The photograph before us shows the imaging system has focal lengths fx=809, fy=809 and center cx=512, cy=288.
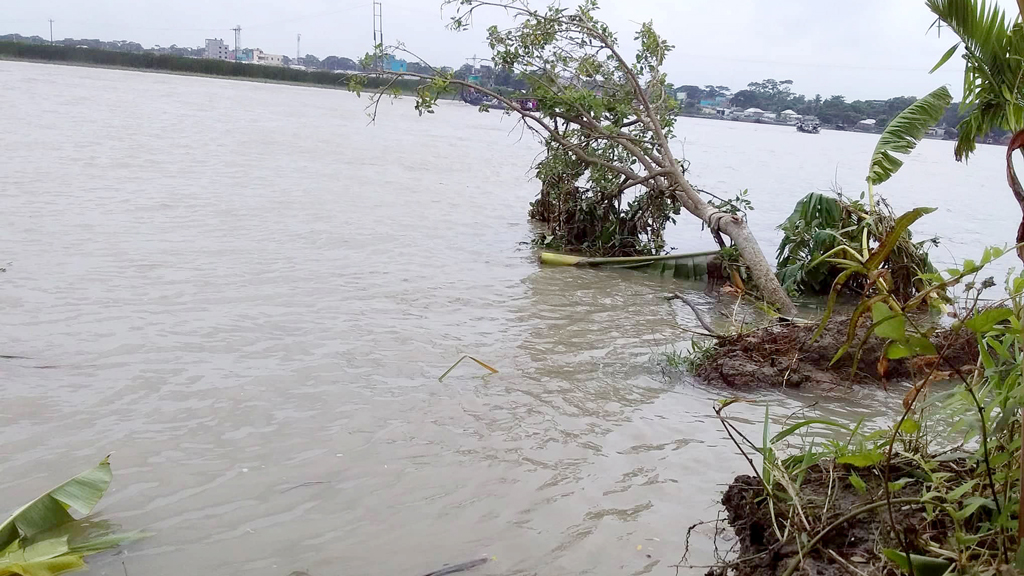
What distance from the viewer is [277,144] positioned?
1014 inches

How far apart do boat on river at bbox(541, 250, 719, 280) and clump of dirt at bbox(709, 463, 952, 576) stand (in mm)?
7162

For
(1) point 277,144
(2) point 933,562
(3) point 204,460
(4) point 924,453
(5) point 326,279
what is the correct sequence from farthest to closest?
1. (1) point 277,144
2. (5) point 326,279
3. (3) point 204,460
4. (4) point 924,453
5. (2) point 933,562

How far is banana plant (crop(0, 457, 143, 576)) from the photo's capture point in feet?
9.76

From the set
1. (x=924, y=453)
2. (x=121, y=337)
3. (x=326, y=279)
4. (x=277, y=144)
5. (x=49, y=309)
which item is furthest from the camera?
(x=277, y=144)

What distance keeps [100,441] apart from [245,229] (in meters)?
7.35

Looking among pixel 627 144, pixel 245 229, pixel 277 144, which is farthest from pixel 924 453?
pixel 277 144

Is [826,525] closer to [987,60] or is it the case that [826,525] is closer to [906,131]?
[987,60]

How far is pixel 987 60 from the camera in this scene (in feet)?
12.8

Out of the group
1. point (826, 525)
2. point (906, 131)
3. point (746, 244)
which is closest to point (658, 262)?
point (746, 244)

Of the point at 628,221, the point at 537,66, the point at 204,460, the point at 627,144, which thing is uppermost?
the point at 537,66

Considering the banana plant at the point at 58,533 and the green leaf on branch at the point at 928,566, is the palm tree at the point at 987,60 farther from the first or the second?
the banana plant at the point at 58,533

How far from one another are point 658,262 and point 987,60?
650 cm

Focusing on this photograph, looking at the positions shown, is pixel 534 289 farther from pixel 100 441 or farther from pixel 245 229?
pixel 100 441

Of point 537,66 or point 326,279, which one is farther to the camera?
point 537,66
